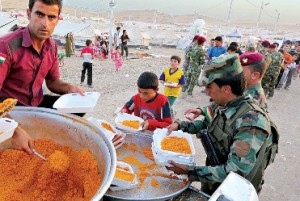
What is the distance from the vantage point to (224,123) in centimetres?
197

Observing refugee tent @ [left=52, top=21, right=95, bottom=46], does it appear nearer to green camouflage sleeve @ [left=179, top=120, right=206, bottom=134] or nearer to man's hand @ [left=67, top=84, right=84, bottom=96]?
man's hand @ [left=67, top=84, right=84, bottom=96]

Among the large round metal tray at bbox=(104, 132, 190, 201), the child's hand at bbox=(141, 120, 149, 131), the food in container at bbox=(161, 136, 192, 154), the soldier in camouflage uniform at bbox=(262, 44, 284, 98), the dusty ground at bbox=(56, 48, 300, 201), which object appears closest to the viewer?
the large round metal tray at bbox=(104, 132, 190, 201)

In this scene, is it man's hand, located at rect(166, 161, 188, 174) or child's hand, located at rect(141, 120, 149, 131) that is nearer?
man's hand, located at rect(166, 161, 188, 174)

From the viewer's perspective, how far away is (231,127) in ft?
6.23

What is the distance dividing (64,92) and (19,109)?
689 mm

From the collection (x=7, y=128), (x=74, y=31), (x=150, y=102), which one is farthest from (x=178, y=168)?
(x=74, y=31)

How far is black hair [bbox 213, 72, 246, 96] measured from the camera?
6.09ft

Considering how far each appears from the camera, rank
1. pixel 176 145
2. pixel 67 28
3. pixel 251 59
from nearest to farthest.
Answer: pixel 176 145
pixel 251 59
pixel 67 28

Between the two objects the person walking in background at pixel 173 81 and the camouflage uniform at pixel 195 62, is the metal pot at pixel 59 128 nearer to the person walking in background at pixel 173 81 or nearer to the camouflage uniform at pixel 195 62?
the person walking in background at pixel 173 81

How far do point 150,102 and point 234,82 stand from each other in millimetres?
1602

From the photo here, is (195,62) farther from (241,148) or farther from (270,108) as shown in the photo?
(241,148)

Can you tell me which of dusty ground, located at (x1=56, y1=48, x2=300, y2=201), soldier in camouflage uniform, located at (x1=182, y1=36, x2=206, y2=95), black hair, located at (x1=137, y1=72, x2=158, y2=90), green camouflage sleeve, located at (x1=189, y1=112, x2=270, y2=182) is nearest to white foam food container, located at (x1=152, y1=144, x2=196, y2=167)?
green camouflage sleeve, located at (x1=189, y1=112, x2=270, y2=182)

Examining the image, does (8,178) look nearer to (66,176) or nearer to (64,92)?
(66,176)

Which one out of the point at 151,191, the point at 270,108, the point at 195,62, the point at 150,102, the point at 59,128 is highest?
the point at 59,128
